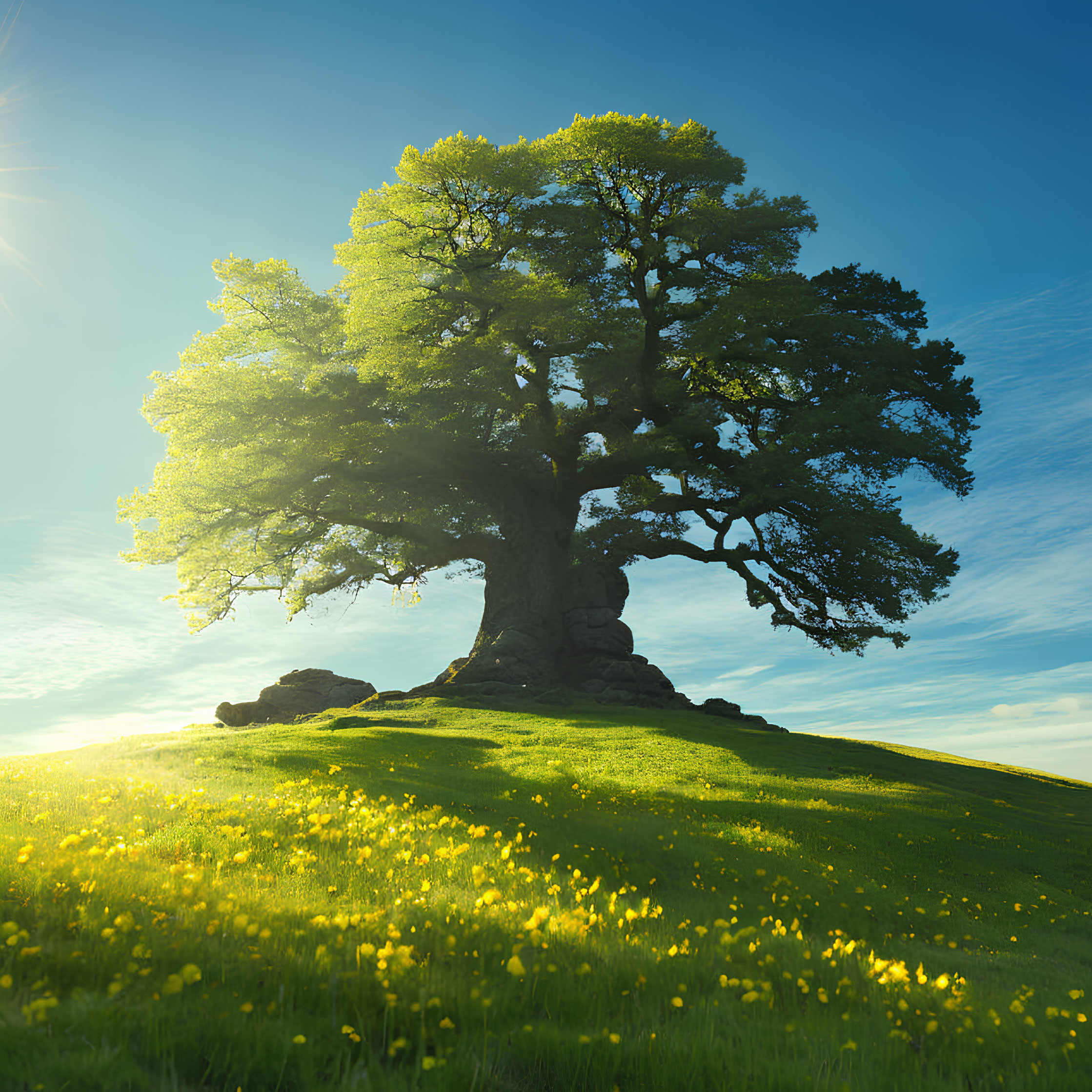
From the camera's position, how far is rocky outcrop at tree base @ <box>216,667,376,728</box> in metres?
36.5

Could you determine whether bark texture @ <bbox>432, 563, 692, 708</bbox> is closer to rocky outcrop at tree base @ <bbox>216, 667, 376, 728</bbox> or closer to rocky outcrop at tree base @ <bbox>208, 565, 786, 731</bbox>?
rocky outcrop at tree base @ <bbox>208, 565, 786, 731</bbox>

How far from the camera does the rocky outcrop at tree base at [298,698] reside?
120ft

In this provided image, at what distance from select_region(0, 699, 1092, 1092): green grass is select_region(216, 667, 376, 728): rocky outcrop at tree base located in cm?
2123

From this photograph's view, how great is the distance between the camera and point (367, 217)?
3069 cm

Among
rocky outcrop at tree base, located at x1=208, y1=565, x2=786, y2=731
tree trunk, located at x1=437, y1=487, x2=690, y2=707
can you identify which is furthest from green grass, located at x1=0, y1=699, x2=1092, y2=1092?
tree trunk, located at x1=437, y1=487, x2=690, y2=707

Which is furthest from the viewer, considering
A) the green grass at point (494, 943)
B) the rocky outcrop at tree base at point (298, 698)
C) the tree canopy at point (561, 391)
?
the rocky outcrop at tree base at point (298, 698)

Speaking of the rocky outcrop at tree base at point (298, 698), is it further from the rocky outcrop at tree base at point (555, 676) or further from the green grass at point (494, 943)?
the green grass at point (494, 943)

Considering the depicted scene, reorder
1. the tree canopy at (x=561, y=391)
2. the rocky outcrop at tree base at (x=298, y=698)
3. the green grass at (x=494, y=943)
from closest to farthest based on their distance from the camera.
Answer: the green grass at (x=494, y=943), the tree canopy at (x=561, y=391), the rocky outcrop at tree base at (x=298, y=698)

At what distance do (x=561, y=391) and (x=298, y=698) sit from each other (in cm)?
2105

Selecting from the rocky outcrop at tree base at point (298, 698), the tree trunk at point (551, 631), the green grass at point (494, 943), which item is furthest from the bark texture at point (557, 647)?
the green grass at point (494, 943)

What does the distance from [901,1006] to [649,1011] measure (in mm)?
1912

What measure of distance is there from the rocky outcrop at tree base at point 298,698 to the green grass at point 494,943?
69.6 ft

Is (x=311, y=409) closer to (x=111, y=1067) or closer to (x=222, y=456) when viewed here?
(x=222, y=456)

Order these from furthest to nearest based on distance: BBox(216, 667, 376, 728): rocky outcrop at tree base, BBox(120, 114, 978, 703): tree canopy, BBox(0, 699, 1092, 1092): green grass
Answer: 1. BBox(216, 667, 376, 728): rocky outcrop at tree base
2. BBox(120, 114, 978, 703): tree canopy
3. BBox(0, 699, 1092, 1092): green grass
